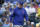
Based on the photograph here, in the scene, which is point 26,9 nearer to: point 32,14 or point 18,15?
point 32,14

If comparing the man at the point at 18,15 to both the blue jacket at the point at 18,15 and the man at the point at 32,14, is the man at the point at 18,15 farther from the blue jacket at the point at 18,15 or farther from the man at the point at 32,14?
the man at the point at 32,14

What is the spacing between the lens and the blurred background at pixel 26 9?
546 centimetres

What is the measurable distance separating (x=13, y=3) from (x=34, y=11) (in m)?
1.10

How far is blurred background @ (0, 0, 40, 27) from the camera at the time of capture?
17.9 feet

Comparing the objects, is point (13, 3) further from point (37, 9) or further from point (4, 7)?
point (37, 9)

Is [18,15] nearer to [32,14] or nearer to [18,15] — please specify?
[18,15]

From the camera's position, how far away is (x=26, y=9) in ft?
18.7

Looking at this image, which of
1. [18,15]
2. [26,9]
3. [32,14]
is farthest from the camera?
[26,9]

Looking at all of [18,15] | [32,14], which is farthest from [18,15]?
[32,14]

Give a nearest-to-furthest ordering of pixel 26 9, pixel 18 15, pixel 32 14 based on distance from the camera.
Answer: pixel 18 15
pixel 32 14
pixel 26 9

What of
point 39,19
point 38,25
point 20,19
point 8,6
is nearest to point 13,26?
point 20,19

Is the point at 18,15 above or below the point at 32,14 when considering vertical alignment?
above

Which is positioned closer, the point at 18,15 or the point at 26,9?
the point at 18,15

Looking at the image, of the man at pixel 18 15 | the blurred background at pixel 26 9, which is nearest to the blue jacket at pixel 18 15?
the man at pixel 18 15
